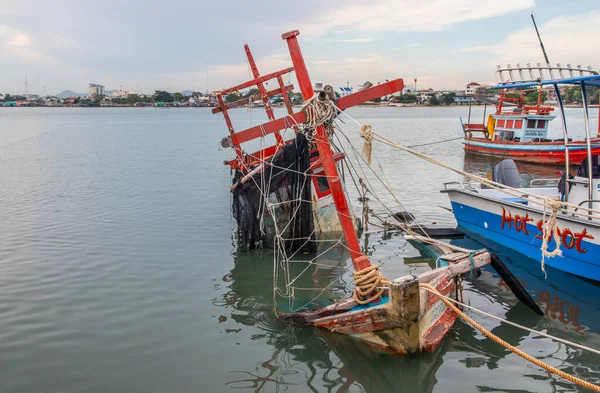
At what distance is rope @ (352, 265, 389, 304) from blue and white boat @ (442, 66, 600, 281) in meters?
2.45

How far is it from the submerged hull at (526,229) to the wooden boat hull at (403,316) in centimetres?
297

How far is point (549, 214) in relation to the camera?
991 cm

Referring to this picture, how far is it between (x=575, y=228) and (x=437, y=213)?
6564mm

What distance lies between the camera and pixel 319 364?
6844mm

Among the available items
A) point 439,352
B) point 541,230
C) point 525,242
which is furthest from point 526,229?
point 439,352

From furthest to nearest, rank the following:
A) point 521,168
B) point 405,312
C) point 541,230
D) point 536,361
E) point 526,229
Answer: point 521,168, point 526,229, point 541,230, point 405,312, point 536,361

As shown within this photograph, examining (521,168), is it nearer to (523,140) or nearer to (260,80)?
(523,140)

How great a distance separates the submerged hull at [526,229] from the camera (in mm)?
9250

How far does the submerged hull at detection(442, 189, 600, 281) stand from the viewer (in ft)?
30.3

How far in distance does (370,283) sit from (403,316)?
2.07 feet

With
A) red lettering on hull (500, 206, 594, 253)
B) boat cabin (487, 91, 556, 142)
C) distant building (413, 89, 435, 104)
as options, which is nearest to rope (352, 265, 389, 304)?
red lettering on hull (500, 206, 594, 253)

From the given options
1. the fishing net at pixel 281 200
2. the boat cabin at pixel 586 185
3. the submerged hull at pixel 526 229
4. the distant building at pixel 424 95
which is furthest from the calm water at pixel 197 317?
the distant building at pixel 424 95

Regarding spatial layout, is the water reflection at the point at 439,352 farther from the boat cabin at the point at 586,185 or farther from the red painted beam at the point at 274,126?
the red painted beam at the point at 274,126

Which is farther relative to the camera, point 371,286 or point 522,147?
point 522,147
